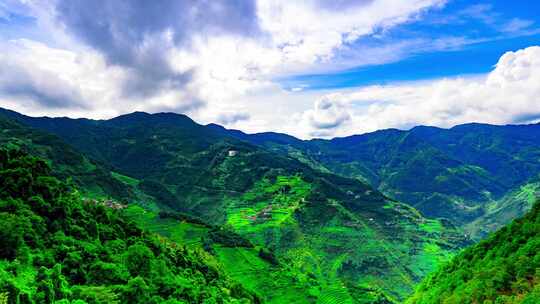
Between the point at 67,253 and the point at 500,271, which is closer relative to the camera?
the point at 67,253

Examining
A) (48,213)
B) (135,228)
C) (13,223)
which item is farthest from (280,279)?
(13,223)

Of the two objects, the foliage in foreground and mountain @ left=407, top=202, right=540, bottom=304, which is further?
mountain @ left=407, top=202, right=540, bottom=304

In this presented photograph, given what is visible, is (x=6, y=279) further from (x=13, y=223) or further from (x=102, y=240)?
(x=102, y=240)

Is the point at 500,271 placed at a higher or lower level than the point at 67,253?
lower

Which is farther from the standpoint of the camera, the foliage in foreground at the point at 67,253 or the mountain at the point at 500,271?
the mountain at the point at 500,271
